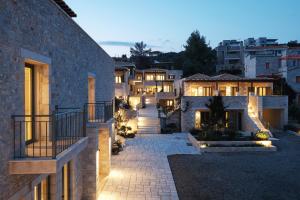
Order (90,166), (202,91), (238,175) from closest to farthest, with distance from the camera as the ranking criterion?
(90,166)
(238,175)
(202,91)

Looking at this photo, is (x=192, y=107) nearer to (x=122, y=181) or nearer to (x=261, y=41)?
(x=122, y=181)

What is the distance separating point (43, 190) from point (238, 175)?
1064cm

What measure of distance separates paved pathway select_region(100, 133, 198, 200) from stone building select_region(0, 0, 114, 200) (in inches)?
70.0

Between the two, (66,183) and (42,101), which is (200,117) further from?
(42,101)

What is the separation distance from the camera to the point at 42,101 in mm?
8484

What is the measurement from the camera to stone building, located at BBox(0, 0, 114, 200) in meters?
6.12

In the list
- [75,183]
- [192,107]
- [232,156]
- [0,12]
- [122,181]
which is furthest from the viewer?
[192,107]

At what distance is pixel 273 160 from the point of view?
754 inches

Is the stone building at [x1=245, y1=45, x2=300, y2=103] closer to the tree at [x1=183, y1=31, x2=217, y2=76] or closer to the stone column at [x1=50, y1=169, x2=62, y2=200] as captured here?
the tree at [x1=183, y1=31, x2=217, y2=76]

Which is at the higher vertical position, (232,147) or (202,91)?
(202,91)

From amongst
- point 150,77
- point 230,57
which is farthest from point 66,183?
point 230,57

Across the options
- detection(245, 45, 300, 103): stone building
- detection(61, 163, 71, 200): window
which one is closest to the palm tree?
detection(245, 45, 300, 103): stone building

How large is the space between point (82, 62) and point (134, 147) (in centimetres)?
1207

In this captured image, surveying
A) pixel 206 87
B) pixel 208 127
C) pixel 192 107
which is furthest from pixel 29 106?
pixel 206 87
